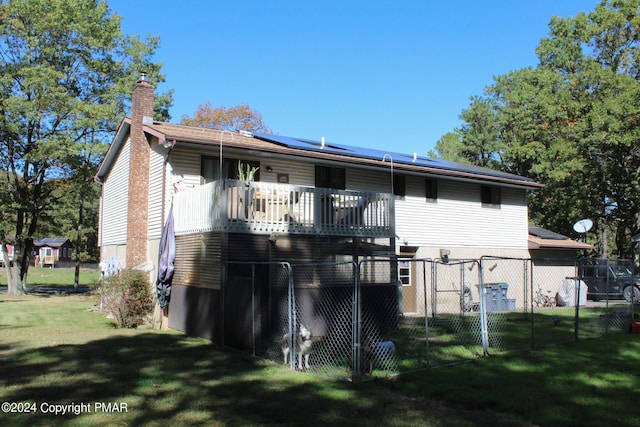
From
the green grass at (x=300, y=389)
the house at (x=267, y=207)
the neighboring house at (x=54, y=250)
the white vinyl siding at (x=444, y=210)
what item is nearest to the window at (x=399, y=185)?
the house at (x=267, y=207)

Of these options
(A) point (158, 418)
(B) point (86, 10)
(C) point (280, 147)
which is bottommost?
(A) point (158, 418)

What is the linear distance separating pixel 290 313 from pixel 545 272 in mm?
16401

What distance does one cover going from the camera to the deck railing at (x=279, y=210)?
40.4ft

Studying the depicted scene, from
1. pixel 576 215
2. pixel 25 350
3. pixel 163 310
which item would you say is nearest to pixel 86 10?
pixel 163 310

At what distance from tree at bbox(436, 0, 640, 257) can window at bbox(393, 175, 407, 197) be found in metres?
13.4

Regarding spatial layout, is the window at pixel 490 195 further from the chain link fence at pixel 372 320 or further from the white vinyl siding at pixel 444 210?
the chain link fence at pixel 372 320

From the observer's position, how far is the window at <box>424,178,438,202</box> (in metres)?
19.3

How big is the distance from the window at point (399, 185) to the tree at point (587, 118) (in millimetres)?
13415

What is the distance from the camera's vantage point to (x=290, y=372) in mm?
8391

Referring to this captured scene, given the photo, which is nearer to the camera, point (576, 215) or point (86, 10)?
point (86, 10)

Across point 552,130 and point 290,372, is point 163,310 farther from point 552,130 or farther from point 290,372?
point 552,130

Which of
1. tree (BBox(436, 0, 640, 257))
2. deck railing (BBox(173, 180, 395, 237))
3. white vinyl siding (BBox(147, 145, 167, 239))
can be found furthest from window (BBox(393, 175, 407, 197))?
tree (BBox(436, 0, 640, 257))

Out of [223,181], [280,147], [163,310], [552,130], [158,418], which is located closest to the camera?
[158,418]

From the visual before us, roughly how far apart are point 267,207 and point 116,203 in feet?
30.8
